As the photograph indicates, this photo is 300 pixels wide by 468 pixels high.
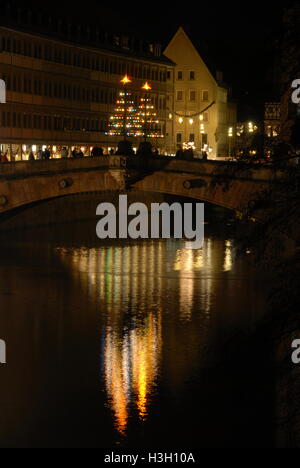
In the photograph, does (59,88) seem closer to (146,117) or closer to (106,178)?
(146,117)

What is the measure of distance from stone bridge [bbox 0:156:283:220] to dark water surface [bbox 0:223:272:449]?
2922mm

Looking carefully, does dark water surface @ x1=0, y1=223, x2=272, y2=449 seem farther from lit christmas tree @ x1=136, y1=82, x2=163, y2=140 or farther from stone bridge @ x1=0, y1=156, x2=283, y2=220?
lit christmas tree @ x1=136, y1=82, x2=163, y2=140

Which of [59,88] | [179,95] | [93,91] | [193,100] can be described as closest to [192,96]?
[193,100]

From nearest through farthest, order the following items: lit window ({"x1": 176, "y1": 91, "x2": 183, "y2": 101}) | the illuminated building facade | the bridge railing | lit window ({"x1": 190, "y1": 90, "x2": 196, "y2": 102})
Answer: the bridge railing < the illuminated building facade < lit window ({"x1": 176, "y1": 91, "x2": 183, "y2": 101}) < lit window ({"x1": 190, "y1": 90, "x2": 196, "y2": 102})

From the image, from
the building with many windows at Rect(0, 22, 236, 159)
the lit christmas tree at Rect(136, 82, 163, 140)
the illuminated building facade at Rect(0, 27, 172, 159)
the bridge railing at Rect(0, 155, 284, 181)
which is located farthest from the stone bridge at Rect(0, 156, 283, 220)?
the building with many windows at Rect(0, 22, 236, 159)

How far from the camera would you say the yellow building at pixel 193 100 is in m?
93.6

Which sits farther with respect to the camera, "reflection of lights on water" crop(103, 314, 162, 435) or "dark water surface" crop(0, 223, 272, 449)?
"reflection of lights on water" crop(103, 314, 162, 435)

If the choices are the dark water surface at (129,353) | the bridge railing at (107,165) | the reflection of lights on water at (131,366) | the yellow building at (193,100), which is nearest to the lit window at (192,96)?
the yellow building at (193,100)

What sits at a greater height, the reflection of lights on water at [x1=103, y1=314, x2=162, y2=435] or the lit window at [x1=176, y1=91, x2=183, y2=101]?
the lit window at [x1=176, y1=91, x2=183, y2=101]

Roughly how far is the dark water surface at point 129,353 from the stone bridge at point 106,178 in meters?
2.92

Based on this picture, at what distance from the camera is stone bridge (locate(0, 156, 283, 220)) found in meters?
39.8

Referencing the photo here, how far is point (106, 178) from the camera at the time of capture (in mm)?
42000
